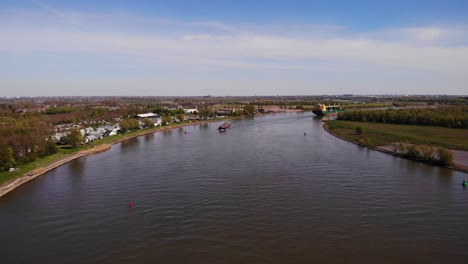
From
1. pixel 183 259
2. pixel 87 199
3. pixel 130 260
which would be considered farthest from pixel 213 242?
pixel 87 199

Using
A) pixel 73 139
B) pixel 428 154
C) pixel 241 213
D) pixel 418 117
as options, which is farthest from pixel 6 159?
pixel 418 117

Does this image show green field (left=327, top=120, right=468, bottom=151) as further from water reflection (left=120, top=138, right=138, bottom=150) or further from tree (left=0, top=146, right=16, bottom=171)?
tree (left=0, top=146, right=16, bottom=171)

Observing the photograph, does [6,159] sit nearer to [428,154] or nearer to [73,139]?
[73,139]

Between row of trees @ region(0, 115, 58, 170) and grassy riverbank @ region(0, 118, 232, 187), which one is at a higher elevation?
row of trees @ region(0, 115, 58, 170)

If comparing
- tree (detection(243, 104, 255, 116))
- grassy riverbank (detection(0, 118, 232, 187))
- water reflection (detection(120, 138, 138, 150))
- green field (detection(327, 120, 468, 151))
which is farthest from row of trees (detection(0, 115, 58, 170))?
tree (detection(243, 104, 255, 116))

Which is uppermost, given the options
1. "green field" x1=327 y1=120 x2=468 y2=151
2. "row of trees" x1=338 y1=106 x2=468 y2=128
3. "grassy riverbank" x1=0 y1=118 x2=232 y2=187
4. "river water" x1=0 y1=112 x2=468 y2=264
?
"row of trees" x1=338 y1=106 x2=468 y2=128

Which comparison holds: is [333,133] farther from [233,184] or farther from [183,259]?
[183,259]
